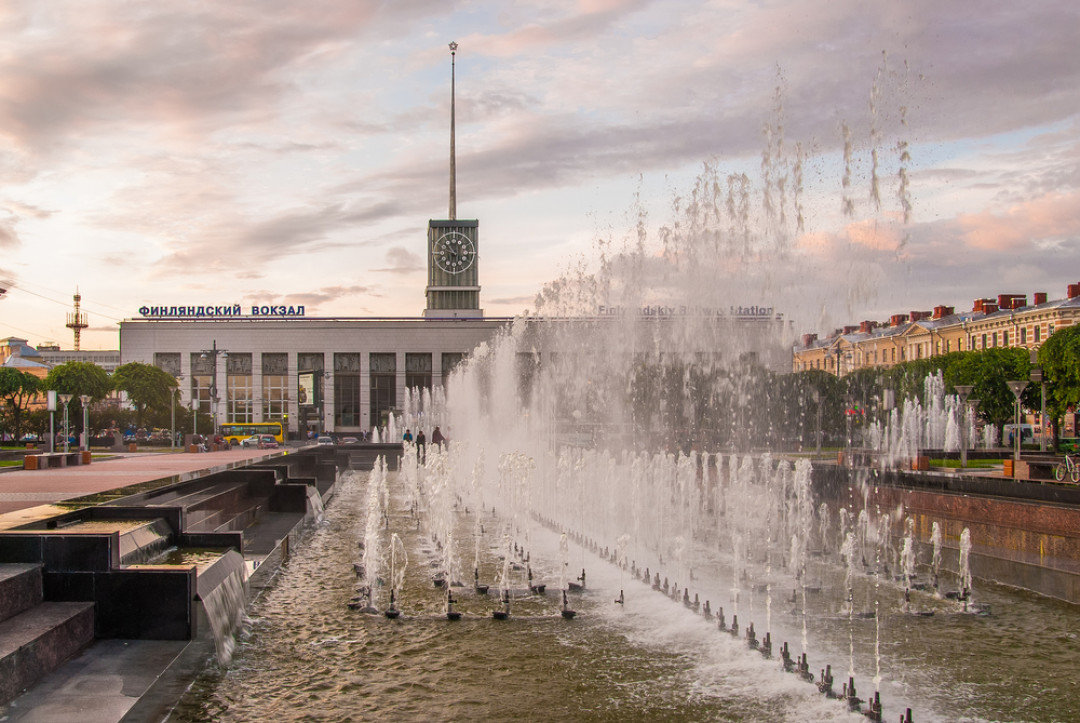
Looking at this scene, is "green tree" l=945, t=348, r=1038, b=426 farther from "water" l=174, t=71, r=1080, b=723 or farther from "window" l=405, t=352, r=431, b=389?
"window" l=405, t=352, r=431, b=389

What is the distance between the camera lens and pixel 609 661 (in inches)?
281

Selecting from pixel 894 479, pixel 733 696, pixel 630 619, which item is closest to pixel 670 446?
pixel 894 479

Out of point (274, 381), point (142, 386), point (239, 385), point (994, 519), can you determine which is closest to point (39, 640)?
point (994, 519)

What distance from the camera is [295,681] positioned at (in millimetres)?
6477

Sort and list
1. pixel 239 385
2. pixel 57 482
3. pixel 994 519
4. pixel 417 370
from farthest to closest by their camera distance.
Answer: pixel 417 370, pixel 239 385, pixel 57 482, pixel 994 519

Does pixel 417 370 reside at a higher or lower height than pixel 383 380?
higher

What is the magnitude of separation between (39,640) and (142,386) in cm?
5025

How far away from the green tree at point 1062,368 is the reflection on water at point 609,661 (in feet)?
98.4

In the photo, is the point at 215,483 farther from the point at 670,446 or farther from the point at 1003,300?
the point at 1003,300

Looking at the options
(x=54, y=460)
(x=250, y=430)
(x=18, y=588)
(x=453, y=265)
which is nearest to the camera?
(x=18, y=588)

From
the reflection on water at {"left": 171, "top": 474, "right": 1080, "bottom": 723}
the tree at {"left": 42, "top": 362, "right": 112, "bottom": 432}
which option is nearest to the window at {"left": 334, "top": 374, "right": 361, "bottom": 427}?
the tree at {"left": 42, "top": 362, "right": 112, "bottom": 432}

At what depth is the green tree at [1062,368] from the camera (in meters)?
35.3

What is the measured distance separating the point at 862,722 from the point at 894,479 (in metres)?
15.0

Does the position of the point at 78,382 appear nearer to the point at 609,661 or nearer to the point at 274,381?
the point at 274,381
